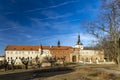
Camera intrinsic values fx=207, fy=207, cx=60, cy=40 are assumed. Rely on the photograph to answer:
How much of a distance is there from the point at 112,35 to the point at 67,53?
77.0 meters

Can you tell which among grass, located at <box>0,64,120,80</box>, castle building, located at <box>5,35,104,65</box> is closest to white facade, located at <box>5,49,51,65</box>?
castle building, located at <box>5,35,104,65</box>

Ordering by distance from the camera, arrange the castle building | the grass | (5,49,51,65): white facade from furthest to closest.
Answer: (5,49,51,65): white facade < the castle building < the grass

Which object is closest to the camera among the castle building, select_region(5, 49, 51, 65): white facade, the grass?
the grass

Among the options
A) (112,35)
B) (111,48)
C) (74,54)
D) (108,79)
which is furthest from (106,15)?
(74,54)

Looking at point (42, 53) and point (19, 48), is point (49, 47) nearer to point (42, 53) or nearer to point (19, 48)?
point (42, 53)

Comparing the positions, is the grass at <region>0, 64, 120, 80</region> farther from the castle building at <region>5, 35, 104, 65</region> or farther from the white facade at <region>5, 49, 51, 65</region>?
the white facade at <region>5, 49, 51, 65</region>

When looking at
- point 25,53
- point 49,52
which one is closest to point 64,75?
point 49,52

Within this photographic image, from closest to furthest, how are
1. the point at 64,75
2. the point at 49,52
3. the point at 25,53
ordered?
the point at 64,75 → the point at 25,53 → the point at 49,52

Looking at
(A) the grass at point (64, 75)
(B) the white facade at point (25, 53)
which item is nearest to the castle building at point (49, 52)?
(B) the white facade at point (25, 53)

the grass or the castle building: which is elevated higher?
the castle building

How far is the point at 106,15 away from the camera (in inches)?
1383

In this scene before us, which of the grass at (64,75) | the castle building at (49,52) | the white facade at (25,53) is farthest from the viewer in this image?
the white facade at (25,53)

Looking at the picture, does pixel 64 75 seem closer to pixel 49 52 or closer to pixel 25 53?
pixel 49 52

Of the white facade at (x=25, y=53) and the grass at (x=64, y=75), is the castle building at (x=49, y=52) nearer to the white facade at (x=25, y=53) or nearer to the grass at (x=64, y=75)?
the white facade at (x=25, y=53)
